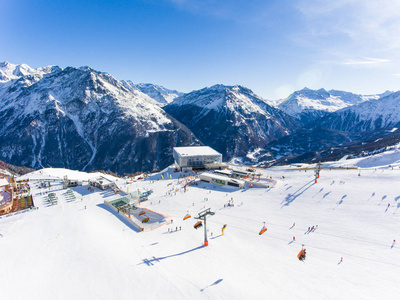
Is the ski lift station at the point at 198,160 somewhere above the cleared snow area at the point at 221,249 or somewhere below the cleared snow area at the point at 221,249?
above

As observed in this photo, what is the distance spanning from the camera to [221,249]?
32.4 metres

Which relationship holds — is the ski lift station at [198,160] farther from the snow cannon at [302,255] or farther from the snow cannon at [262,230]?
the snow cannon at [302,255]

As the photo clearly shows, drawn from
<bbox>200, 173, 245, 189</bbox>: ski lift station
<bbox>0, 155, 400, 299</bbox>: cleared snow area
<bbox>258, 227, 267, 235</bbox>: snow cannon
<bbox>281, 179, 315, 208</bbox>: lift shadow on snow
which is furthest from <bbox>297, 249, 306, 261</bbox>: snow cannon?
<bbox>200, 173, 245, 189</bbox>: ski lift station

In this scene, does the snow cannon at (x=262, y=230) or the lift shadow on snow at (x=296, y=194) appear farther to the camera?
the lift shadow on snow at (x=296, y=194)

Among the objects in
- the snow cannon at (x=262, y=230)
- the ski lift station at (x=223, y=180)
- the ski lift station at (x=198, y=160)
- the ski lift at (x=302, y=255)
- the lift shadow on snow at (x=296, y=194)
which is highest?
the ski lift station at (x=198, y=160)

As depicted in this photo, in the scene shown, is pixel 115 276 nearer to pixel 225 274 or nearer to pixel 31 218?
pixel 225 274

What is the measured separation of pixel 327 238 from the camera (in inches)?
1394

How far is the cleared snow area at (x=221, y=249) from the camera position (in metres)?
23.2

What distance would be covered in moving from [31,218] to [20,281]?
24.7 meters

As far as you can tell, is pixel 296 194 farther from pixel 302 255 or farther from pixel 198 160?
pixel 198 160

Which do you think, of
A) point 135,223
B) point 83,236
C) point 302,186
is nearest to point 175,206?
point 135,223

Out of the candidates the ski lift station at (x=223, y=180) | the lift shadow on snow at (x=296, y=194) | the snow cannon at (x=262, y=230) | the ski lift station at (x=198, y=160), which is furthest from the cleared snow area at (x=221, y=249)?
the ski lift station at (x=198, y=160)

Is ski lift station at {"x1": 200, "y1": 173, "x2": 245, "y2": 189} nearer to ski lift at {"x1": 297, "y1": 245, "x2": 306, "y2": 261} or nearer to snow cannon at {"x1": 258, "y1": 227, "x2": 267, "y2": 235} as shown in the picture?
snow cannon at {"x1": 258, "y1": 227, "x2": 267, "y2": 235}

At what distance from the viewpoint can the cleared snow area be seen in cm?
2325
